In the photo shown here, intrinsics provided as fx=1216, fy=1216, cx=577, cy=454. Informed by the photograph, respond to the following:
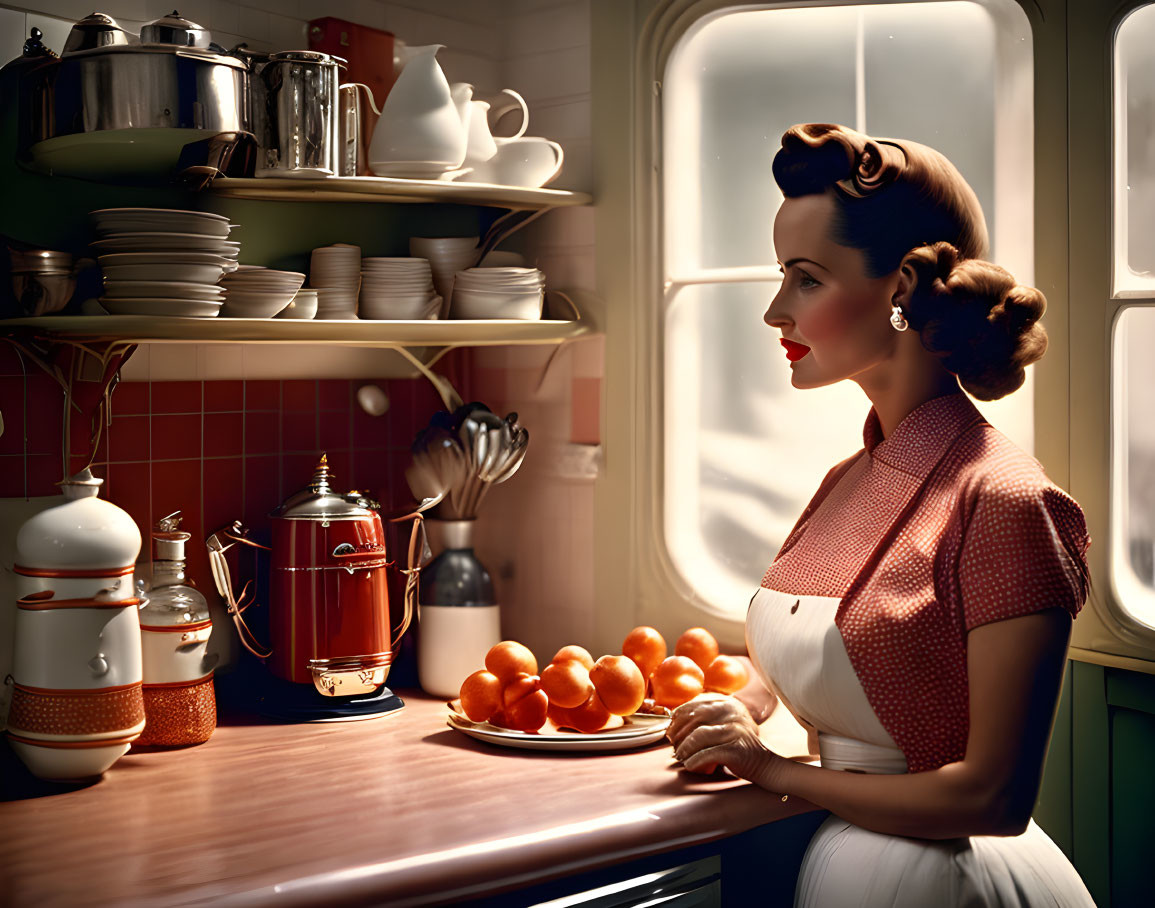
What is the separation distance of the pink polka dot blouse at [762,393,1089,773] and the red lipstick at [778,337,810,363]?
0.55 feet

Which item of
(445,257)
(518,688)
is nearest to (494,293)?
(445,257)

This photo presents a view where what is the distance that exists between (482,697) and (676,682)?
12.2 inches

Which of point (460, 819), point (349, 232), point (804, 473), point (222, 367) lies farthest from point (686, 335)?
point (460, 819)

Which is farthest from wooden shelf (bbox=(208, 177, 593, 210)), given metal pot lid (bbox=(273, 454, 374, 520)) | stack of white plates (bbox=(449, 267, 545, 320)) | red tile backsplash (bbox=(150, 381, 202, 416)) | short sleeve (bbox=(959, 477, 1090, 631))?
short sleeve (bbox=(959, 477, 1090, 631))

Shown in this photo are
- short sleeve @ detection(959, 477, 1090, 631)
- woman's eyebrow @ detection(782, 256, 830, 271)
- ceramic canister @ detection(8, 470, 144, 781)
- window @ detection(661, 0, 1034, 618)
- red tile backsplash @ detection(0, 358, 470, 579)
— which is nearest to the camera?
short sleeve @ detection(959, 477, 1090, 631)

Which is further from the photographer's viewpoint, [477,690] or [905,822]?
[477,690]

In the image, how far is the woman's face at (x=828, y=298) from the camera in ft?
5.04

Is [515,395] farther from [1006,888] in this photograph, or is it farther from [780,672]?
[1006,888]

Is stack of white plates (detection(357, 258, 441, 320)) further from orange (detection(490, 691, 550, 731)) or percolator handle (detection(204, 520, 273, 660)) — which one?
orange (detection(490, 691, 550, 731))

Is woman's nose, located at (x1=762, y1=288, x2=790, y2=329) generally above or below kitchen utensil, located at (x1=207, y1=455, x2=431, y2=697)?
above

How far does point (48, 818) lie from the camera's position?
1.59 metres

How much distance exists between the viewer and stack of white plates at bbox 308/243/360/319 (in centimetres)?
206

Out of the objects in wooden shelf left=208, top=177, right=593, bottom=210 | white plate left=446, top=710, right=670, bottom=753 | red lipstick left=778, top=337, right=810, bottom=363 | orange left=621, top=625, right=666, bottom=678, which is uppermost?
wooden shelf left=208, top=177, right=593, bottom=210

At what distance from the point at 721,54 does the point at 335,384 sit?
96cm
